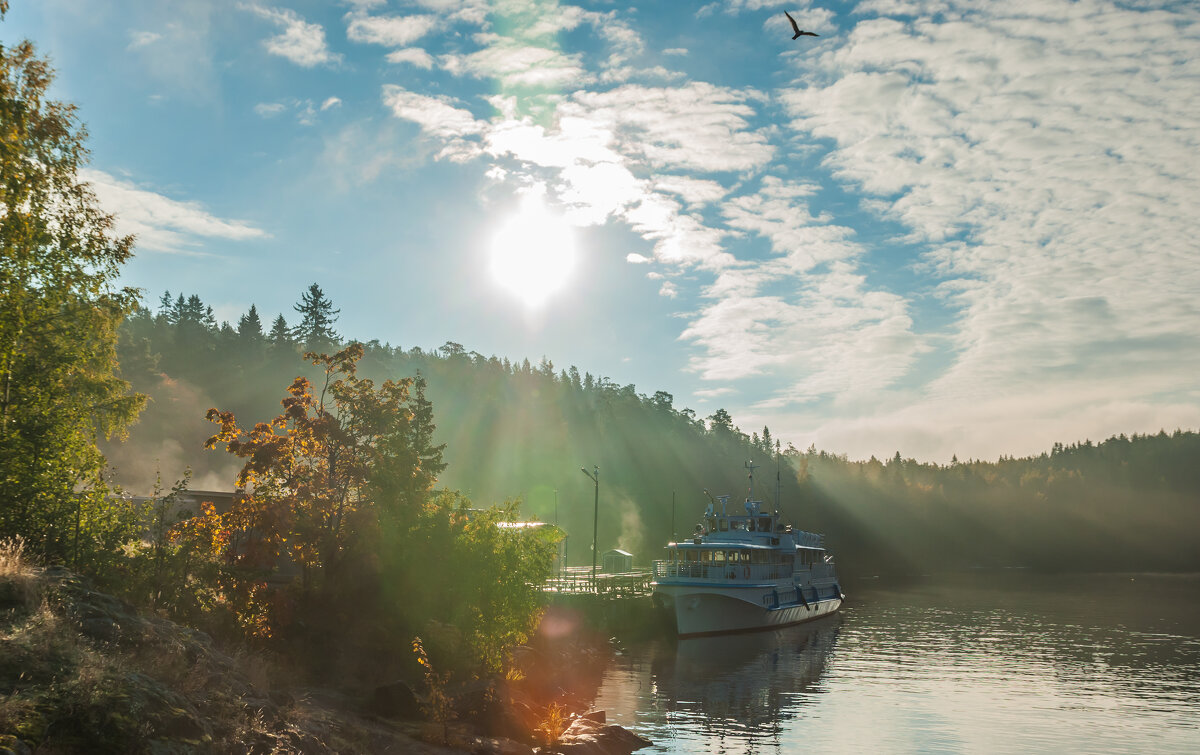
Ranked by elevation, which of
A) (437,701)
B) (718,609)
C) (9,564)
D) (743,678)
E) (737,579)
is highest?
(9,564)

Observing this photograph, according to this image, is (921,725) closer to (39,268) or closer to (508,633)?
(508,633)

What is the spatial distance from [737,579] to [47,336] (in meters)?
52.6

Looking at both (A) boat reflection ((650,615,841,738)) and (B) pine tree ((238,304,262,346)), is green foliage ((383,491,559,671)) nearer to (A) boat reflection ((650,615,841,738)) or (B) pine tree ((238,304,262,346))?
(A) boat reflection ((650,615,841,738))

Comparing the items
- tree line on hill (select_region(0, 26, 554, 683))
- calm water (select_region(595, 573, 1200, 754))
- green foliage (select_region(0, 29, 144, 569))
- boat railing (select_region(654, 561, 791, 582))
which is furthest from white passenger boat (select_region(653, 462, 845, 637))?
green foliage (select_region(0, 29, 144, 569))

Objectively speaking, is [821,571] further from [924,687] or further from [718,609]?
[924,687]

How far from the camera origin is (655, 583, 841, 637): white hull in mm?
62312

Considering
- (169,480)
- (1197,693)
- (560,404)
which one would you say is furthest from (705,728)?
(560,404)

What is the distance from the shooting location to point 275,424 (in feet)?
114

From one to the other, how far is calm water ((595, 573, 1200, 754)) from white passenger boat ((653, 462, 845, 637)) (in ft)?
5.91

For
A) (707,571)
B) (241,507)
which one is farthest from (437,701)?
(707,571)

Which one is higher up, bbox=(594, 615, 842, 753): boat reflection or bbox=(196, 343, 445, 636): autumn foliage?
bbox=(196, 343, 445, 636): autumn foliage

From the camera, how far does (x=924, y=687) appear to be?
44875 mm

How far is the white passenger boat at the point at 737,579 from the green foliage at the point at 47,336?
44853 millimetres

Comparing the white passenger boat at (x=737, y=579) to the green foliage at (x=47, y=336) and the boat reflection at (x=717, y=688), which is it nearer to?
the boat reflection at (x=717, y=688)
